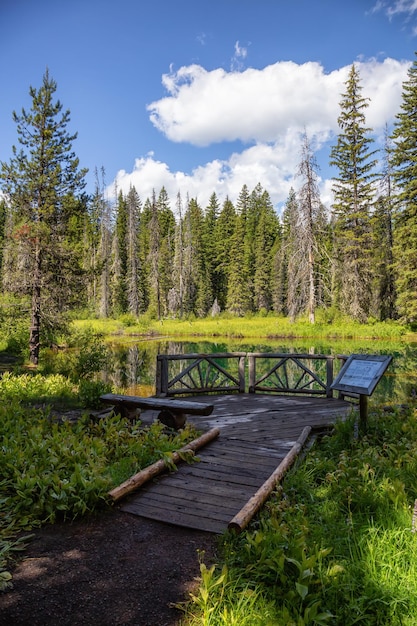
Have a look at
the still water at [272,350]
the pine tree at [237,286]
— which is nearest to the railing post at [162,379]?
the still water at [272,350]

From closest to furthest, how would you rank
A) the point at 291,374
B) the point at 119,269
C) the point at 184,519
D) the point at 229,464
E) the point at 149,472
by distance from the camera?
1. the point at 184,519
2. the point at 149,472
3. the point at 229,464
4. the point at 291,374
5. the point at 119,269

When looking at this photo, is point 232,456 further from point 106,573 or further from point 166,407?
point 106,573

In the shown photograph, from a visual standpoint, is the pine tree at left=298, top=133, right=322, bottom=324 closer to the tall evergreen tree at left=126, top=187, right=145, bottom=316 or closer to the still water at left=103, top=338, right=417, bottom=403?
the still water at left=103, top=338, right=417, bottom=403

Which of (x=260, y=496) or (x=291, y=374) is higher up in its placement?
(x=260, y=496)

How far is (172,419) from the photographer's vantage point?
7.48 metres

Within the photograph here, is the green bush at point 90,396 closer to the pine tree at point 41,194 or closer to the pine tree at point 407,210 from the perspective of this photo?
the pine tree at point 41,194

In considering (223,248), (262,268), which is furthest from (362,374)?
(223,248)

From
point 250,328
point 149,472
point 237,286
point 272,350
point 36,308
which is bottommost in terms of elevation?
point 272,350

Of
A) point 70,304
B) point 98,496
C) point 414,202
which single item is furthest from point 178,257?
point 98,496

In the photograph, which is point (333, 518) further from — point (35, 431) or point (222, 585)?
point (35, 431)

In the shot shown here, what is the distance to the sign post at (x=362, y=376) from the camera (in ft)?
20.9

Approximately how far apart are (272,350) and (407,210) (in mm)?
14913

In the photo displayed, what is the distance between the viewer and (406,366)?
69.5ft

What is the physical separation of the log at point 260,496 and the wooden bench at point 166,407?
65.2 inches
